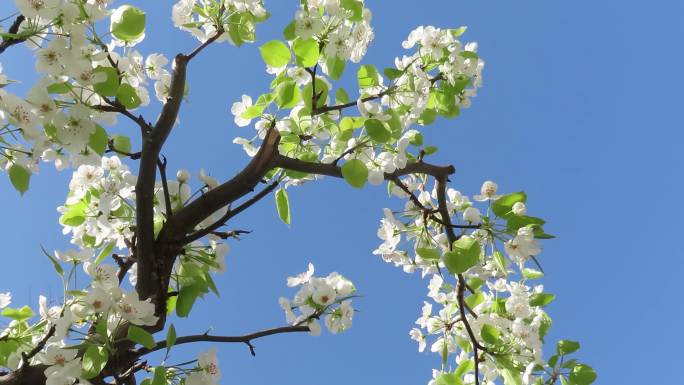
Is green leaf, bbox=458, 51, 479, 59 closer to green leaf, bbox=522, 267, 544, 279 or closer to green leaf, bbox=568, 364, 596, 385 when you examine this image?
green leaf, bbox=522, 267, 544, 279

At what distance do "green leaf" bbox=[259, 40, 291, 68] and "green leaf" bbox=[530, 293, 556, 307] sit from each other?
1.55 m

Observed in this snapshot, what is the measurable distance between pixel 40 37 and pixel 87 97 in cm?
21

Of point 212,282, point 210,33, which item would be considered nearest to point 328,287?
point 212,282

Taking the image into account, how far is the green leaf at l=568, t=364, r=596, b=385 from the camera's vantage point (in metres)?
2.23

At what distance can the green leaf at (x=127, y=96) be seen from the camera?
176 centimetres

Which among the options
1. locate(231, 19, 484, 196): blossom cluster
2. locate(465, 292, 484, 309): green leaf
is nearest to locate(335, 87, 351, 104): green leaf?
locate(231, 19, 484, 196): blossom cluster

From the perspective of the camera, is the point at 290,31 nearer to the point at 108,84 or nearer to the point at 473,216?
the point at 108,84

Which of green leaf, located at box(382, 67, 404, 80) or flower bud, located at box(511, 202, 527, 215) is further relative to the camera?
green leaf, located at box(382, 67, 404, 80)

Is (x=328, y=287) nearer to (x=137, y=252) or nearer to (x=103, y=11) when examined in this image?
(x=137, y=252)

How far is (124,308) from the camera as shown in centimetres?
158

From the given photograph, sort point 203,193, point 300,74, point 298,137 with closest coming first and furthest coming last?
point 203,193, point 300,74, point 298,137

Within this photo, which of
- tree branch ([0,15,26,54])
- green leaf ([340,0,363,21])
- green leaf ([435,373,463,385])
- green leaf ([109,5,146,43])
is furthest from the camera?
green leaf ([435,373,463,385])

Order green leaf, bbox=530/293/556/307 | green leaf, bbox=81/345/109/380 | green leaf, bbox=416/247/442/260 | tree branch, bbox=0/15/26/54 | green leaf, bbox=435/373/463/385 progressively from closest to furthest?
green leaf, bbox=81/345/109/380 → tree branch, bbox=0/15/26/54 → green leaf, bbox=416/247/442/260 → green leaf, bbox=435/373/463/385 → green leaf, bbox=530/293/556/307

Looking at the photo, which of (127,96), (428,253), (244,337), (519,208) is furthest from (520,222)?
(127,96)
